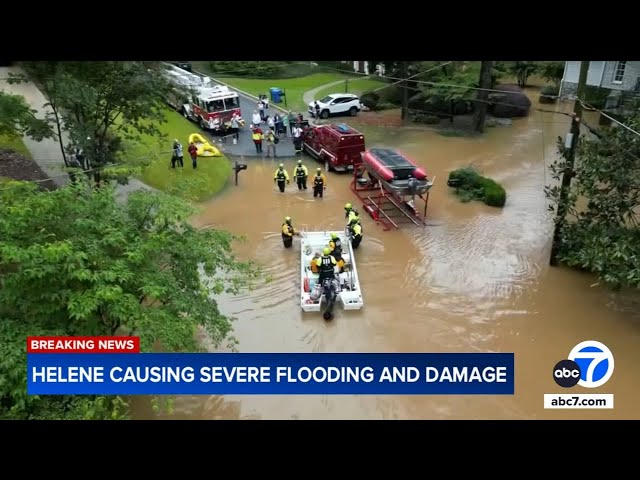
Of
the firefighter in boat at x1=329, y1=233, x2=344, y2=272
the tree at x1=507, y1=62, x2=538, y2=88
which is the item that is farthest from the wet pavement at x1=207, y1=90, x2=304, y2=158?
the tree at x1=507, y1=62, x2=538, y2=88

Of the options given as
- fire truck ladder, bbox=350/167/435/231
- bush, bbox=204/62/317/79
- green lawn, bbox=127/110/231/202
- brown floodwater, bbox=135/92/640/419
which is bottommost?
brown floodwater, bbox=135/92/640/419

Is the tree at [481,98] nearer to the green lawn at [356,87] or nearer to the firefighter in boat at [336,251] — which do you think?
the green lawn at [356,87]

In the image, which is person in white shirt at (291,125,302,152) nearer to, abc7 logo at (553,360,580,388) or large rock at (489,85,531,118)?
large rock at (489,85,531,118)

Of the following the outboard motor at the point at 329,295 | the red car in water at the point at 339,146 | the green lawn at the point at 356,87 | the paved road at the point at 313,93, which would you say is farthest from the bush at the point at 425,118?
the outboard motor at the point at 329,295

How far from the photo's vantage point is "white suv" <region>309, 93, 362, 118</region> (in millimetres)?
26109

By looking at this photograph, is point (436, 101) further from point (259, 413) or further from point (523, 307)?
point (259, 413)

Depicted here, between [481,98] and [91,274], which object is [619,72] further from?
[91,274]

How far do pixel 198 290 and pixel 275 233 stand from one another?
282 inches

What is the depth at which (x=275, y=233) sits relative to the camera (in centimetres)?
1534

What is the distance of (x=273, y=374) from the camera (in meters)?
7.95

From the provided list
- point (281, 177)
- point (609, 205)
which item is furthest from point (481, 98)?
point (609, 205)

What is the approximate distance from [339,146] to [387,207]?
3496 mm

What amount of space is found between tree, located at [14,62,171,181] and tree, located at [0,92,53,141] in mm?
590

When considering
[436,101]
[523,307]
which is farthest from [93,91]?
[436,101]
